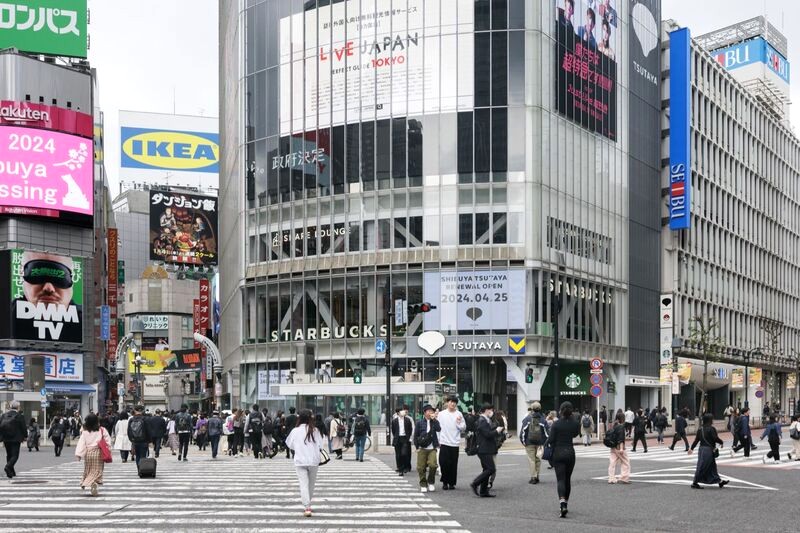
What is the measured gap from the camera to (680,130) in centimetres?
7856

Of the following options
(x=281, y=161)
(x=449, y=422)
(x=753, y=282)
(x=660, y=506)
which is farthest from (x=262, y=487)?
(x=753, y=282)

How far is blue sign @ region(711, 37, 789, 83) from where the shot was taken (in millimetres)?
114062

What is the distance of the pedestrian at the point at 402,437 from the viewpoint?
2519cm

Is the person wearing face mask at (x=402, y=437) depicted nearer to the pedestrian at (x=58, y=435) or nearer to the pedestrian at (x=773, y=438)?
the pedestrian at (x=773, y=438)

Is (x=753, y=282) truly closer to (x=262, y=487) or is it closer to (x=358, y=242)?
(x=358, y=242)

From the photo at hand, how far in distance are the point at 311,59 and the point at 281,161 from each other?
6.65m

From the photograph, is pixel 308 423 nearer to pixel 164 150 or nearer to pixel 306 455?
pixel 306 455

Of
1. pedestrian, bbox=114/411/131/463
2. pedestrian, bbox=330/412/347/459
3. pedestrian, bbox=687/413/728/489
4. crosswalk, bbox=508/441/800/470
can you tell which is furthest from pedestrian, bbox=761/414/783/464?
pedestrian, bbox=114/411/131/463

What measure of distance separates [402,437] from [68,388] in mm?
54449

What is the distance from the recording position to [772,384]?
99.4m

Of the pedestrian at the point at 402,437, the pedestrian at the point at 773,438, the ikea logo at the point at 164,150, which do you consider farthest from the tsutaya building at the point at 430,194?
the ikea logo at the point at 164,150

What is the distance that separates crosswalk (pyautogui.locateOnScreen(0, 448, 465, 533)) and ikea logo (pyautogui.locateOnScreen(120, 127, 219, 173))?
12839 centimetres

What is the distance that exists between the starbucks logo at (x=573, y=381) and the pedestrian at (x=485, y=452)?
150 feet

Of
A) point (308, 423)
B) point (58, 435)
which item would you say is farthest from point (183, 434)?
point (308, 423)
